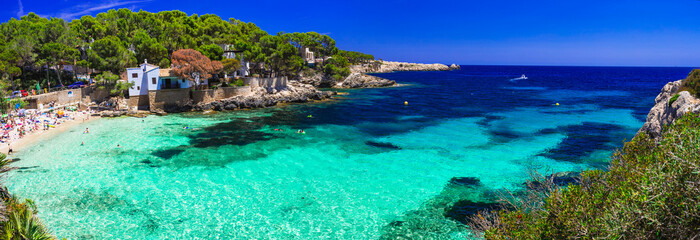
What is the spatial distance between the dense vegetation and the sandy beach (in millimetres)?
10753

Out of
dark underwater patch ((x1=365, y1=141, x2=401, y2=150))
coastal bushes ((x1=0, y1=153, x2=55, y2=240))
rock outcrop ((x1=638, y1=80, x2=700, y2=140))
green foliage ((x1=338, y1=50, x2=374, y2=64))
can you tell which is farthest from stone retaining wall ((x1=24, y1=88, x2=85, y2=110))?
green foliage ((x1=338, y1=50, x2=374, y2=64))

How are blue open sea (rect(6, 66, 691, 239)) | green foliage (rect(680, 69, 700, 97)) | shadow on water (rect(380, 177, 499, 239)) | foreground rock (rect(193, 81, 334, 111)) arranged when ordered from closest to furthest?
shadow on water (rect(380, 177, 499, 239)) → green foliage (rect(680, 69, 700, 97)) → blue open sea (rect(6, 66, 691, 239)) → foreground rock (rect(193, 81, 334, 111))

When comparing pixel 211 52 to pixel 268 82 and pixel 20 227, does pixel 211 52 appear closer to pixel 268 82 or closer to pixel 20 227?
pixel 268 82

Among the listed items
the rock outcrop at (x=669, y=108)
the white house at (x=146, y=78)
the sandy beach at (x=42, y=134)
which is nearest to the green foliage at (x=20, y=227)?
the rock outcrop at (x=669, y=108)

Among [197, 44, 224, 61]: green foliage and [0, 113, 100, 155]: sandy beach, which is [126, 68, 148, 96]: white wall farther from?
[197, 44, 224, 61]: green foliage

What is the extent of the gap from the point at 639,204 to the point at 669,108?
1513 cm

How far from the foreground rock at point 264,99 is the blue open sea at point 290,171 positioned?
686 cm

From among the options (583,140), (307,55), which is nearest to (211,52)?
(307,55)

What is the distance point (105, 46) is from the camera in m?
49.6

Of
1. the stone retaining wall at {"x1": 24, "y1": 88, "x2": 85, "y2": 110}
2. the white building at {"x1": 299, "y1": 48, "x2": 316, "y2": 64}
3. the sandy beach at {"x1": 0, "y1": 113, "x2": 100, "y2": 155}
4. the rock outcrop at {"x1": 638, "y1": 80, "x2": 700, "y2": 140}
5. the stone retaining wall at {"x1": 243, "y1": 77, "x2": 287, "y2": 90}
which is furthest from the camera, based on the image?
the white building at {"x1": 299, "y1": 48, "x2": 316, "y2": 64}

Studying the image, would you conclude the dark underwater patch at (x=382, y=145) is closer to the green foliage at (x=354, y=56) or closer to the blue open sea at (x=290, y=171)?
the blue open sea at (x=290, y=171)

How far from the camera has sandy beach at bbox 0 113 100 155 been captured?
3037cm

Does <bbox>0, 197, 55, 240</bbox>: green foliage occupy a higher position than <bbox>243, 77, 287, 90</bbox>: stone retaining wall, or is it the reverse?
<bbox>243, 77, 287, 90</bbox>: stone retaining wall

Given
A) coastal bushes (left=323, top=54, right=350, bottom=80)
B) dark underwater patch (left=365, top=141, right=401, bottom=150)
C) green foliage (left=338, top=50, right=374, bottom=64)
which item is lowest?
dark underwater patch (left=365, top=141, right=401, bottom=150)
